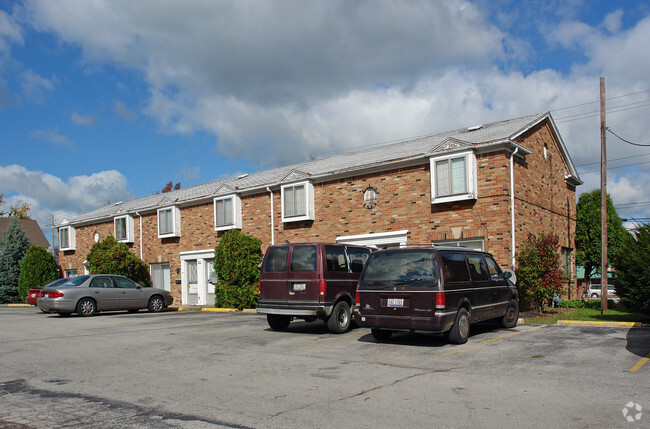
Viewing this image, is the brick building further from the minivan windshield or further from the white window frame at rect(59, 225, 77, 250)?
the white window frame at rect(59, 225, 77, 250)

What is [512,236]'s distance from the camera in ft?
52.1

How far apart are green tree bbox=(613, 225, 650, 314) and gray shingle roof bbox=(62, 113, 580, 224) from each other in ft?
14.9

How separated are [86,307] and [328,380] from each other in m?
14.0

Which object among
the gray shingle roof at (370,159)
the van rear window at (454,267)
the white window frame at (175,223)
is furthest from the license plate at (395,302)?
the white window frame at (175,223)

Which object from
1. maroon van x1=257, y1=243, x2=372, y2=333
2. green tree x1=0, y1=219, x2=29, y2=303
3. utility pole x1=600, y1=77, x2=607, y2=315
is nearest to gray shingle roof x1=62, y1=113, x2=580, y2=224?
utility pole x1=600, y1=77, x2=607, y2=315

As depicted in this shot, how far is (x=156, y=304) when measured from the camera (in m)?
20.5

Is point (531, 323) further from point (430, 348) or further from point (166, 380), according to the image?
point (166, 380)

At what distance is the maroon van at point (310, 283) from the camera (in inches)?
464

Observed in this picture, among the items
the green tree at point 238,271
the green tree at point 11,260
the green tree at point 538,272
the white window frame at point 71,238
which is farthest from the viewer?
the white window frame at point 71,238

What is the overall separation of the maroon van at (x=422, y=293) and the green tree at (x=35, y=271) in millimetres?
28314

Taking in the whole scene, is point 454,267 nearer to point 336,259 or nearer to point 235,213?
point 336,259

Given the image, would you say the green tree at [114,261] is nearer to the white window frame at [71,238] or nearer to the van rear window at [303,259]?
the white window frame at [71,238]

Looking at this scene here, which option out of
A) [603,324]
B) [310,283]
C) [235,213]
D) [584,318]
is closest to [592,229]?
[584,318]

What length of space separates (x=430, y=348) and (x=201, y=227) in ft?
60.8
